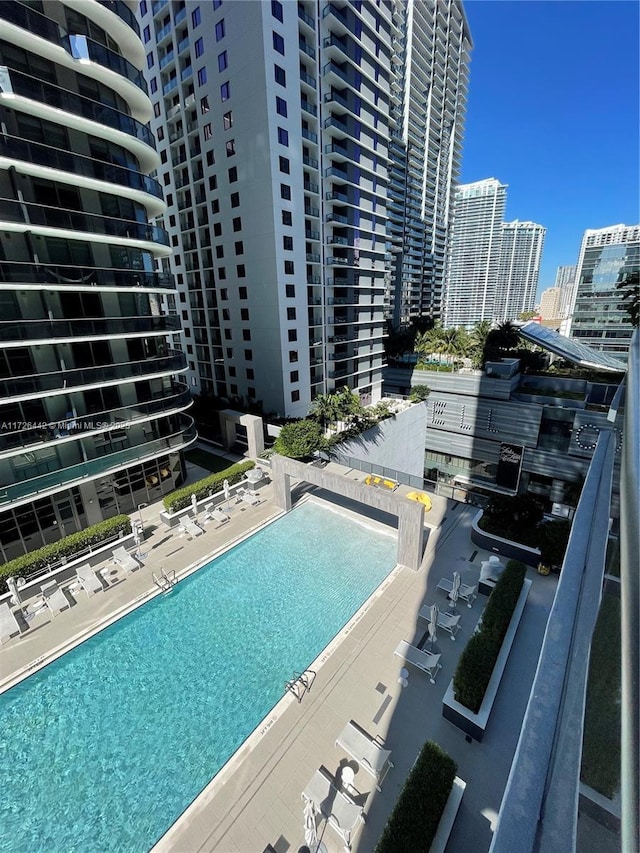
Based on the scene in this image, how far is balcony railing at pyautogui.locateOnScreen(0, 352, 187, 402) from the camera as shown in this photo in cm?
1633

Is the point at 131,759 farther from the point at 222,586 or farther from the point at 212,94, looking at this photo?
the point at 212,94

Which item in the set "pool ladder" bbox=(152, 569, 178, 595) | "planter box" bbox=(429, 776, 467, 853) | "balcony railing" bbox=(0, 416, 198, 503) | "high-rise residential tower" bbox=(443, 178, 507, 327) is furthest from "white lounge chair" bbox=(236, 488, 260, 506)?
"high-rise residential tower" bbox=(443, 178, 507, 327)

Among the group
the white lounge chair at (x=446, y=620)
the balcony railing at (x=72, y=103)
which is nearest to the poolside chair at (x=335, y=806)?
the white lounge chair at (x=446, y=620)

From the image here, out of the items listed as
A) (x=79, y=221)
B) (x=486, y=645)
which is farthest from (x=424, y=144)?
(x=486, y=645)

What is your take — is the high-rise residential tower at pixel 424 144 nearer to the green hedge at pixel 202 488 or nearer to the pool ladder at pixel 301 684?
the green hedge at pixel 202 488

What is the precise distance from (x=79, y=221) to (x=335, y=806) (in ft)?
76.4

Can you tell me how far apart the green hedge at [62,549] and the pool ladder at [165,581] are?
354 centimetres

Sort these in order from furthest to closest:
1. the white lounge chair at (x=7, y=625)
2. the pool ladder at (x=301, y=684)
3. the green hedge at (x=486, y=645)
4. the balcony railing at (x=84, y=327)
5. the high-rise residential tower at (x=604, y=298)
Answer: the high-rise residential tower at (x=604, y=298) → the balcony railing at (x=84, y=327) → the white lounge chair at (x=7, y=625) → the pool ladder at (x=301, y=684) → the green hedge at (x=486, y=645)

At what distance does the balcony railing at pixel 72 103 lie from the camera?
14.8m

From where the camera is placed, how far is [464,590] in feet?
47.2

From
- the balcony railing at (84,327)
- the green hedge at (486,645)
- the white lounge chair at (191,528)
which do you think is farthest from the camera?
the white lounge chair at (191,528)

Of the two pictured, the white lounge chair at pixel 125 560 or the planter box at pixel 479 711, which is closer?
the planter box at pixel 479 711

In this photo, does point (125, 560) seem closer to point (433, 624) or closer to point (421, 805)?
point (433, 624)

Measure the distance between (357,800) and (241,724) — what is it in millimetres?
3697
